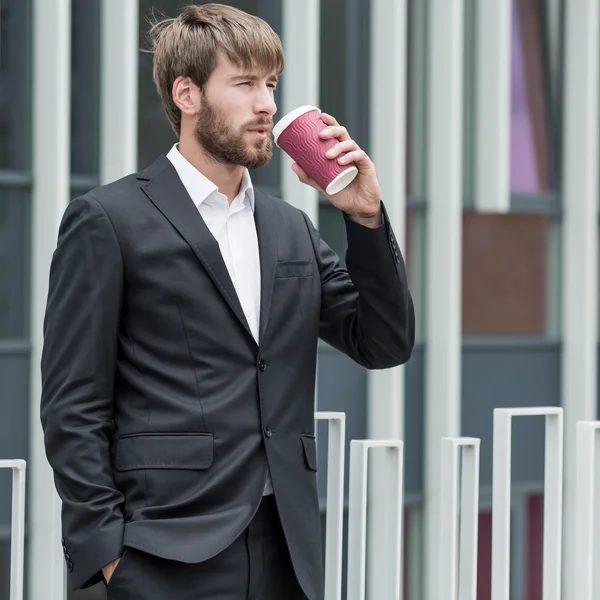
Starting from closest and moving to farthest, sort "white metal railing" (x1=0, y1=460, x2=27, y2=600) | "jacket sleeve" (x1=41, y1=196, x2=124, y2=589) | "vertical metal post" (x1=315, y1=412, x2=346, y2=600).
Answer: "jacket sleeve" (x1=41, y1=196, x2=124, y2=589) → "white metal railing" (x1=0, y1=460, x2=27, y2=600) → "vertical metal post" (x1=315, y1=412, x2=346, y2=600)

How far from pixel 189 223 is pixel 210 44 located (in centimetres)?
31

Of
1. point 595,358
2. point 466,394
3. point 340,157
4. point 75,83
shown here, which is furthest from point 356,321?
point 595,358

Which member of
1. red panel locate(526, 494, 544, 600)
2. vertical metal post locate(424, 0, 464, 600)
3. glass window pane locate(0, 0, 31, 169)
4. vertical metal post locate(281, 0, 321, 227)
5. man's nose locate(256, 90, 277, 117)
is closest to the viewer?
man's nose locate(256, 90, 277, 117)

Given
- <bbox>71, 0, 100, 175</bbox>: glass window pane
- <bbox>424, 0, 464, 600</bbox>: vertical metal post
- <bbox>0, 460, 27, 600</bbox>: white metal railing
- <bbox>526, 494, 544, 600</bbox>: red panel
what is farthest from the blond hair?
<bbox>526, 494, 544, 600</bbox>: red panel

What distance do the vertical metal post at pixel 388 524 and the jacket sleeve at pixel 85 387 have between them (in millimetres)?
624

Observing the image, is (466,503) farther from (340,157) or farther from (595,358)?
(595,358)

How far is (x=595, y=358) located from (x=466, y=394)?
126 centimetres

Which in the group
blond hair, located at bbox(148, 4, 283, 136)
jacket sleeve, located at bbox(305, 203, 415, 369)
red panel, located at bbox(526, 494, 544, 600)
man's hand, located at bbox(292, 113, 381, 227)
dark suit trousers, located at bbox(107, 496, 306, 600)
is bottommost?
red panel, located at bbox(526, 494, 544, 600)

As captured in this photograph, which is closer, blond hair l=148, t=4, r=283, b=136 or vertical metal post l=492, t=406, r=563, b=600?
blond hair l=148, t=4, r=283, b=136

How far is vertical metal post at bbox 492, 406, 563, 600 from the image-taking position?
8.32 feet

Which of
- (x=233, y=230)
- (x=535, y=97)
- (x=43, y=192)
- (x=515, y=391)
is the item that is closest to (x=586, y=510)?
(x=233, y=230)

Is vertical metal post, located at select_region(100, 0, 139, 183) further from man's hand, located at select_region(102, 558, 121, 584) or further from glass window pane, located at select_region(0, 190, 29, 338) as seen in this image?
man's hand, located at select_region(102, 558, 121, 584)

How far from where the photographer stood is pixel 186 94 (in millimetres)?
2131

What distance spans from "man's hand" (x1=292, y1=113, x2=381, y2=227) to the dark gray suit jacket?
179mm
